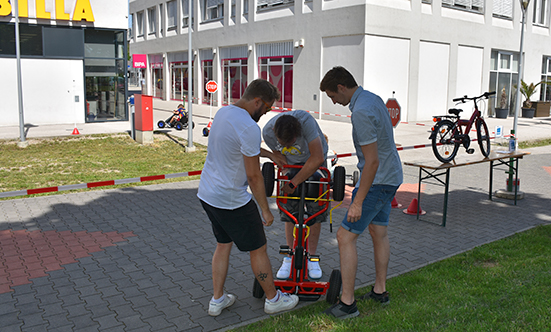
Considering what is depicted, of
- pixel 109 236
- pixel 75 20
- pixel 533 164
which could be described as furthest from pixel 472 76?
pixel 109 236

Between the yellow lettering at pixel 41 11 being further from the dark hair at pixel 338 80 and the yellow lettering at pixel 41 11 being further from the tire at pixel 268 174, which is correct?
the dark hair at pixel 338 80

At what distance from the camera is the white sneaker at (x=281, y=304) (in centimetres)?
388

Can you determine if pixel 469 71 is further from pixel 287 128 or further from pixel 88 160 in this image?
pixel 287 128

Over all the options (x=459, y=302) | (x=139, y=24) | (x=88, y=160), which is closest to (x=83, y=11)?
(x=88, y=160)

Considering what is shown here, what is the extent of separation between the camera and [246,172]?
3.51 metres

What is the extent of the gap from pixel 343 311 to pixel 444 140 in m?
6.31

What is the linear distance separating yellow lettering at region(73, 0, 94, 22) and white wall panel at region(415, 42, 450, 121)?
14.5 meters

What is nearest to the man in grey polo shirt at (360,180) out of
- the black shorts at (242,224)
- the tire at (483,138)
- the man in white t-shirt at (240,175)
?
the man in white t-shirt at (240,175)

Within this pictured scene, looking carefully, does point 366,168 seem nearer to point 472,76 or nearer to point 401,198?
point 401,198

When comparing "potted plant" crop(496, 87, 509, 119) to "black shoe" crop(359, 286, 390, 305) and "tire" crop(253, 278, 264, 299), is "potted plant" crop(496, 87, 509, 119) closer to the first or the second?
"black shoe" crop(359, 286, 390, 305)

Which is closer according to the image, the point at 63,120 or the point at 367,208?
the point at 367,208

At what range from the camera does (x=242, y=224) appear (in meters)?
3.61

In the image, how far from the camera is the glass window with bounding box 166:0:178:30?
3712 cm

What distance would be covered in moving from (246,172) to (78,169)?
26.7 feet
